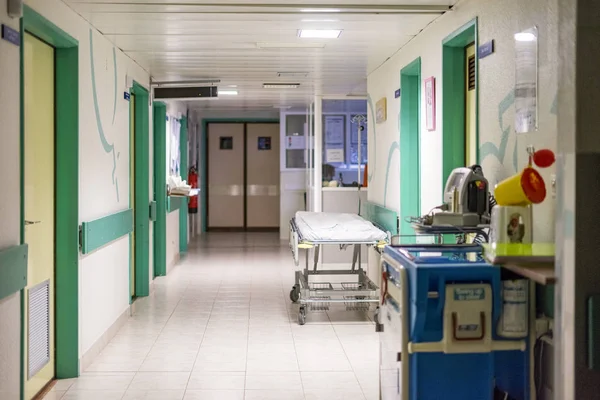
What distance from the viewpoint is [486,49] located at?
172 inches

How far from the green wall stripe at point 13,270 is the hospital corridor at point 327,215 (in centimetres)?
2

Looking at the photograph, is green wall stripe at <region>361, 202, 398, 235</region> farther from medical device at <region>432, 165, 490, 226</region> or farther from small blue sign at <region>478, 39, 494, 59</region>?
medical device at <region>432, 165, 490, 226</region>

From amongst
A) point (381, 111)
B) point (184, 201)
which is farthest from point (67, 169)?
point (184, 201)

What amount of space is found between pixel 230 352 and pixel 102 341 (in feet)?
3.32

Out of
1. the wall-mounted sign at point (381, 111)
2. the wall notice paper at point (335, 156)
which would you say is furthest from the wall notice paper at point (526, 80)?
the wall notice paper at point (335, 156)

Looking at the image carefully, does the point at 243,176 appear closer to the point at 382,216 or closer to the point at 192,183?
the point at 192,183

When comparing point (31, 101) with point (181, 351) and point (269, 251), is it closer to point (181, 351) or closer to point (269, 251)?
point (181, 351)

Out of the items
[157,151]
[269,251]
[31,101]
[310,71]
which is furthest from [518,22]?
[269,251]

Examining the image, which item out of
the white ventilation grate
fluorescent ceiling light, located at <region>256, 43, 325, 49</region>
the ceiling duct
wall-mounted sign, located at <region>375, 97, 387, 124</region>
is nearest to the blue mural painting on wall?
fluorescent ceiling light, located at <region>256, 43, 325, 49</region>

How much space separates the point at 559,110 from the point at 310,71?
252 inches

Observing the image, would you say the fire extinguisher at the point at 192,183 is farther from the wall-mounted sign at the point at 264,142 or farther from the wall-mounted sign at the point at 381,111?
the wall-mounted sign at the point at 381,111

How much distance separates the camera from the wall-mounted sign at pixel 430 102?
5582 mm

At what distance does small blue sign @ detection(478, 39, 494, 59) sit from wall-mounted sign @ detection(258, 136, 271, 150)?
460 inches

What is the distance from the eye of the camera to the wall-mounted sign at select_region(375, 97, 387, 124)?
25.6ft
